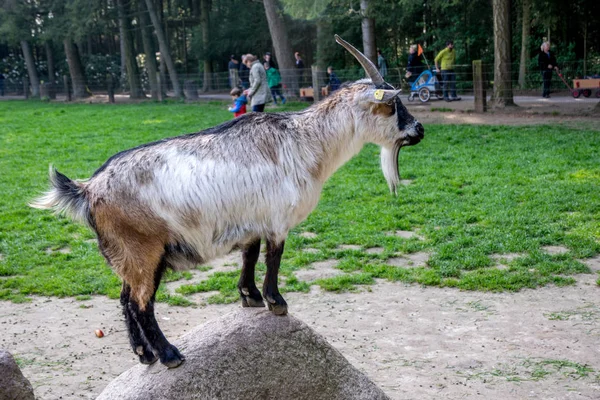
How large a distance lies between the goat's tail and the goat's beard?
6.49 ft

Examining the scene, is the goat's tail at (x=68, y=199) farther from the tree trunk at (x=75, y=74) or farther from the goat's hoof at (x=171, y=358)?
the tree trunk at (x=75, y=74)

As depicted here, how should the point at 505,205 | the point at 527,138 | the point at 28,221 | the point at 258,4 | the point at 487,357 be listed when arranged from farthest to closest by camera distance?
the point at 258,4
the point at 527,138
the point at 28,221
the point at 505,205
the point at 487,357

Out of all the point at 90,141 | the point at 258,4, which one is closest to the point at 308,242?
the point at 90,141

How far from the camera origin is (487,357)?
563 cm

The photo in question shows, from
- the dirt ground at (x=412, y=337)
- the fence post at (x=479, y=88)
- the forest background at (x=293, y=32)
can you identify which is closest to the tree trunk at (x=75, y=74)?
the forest background at (x=293, y=32)

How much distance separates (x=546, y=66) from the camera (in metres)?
21.2

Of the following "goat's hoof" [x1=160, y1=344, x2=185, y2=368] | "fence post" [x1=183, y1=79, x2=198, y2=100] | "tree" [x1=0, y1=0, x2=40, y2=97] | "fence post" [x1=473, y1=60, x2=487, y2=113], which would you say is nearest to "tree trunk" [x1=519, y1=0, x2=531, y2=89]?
"fence post" [x1=473, y1=60, x2=487, y2=113]

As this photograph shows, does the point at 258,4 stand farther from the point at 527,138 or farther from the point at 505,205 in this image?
the point at 505,205

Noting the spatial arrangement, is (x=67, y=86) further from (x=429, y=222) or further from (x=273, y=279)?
(x=273, y=279)

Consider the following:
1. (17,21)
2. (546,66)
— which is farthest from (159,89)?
(546,66)

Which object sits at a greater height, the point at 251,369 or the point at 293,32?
the point at 293,32

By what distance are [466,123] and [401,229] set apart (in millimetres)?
8118

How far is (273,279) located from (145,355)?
2.96 feet

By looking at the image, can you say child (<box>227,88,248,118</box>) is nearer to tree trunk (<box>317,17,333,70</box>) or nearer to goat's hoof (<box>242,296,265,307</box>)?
goat's hoof (<box>242,296,265,307</box>)
